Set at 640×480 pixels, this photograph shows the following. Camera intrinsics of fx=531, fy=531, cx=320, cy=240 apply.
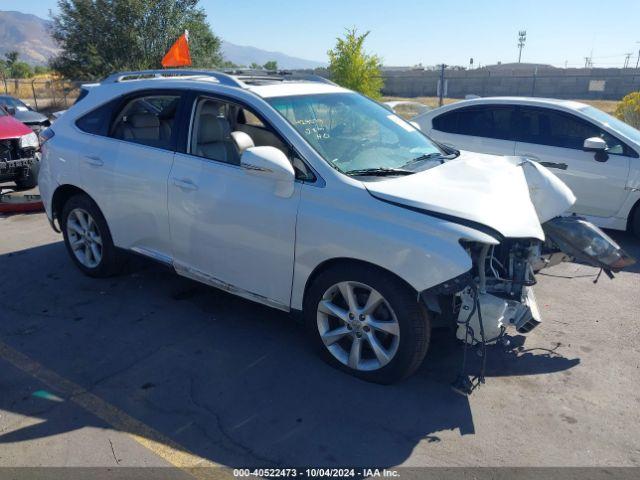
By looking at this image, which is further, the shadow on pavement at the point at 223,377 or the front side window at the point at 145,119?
the front side window at the point at 145,119

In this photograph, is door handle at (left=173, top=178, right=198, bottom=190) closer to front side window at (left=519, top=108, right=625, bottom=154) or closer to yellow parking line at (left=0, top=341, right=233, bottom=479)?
yellow parking line at (left=0, top=341, right=233, bottom=479)

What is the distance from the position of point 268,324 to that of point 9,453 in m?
1.97

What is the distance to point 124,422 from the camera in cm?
311

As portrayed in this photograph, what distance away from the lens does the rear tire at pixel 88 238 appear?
4.83m

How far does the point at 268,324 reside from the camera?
169 inches

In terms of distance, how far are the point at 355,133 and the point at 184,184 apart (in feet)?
4.44

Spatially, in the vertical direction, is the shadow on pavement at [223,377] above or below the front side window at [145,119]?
below

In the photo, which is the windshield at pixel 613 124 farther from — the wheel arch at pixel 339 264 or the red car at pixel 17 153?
the red car at pixel 17 153

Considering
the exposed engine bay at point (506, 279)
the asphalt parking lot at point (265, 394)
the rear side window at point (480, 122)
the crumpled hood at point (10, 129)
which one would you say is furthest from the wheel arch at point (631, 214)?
the crumpled hood at point (10, 129)

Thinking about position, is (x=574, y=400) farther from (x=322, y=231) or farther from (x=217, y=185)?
(x=217, y=185)

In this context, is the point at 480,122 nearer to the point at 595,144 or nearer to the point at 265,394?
the point at 595,144

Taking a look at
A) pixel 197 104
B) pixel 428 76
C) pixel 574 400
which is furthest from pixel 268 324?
A: pixel 428 76

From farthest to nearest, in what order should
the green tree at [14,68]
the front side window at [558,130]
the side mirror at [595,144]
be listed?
the green tree at [14,68] → the front side window at [558,130] → the side mirror at [595,144]

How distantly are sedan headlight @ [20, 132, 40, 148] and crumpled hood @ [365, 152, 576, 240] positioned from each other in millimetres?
7063
